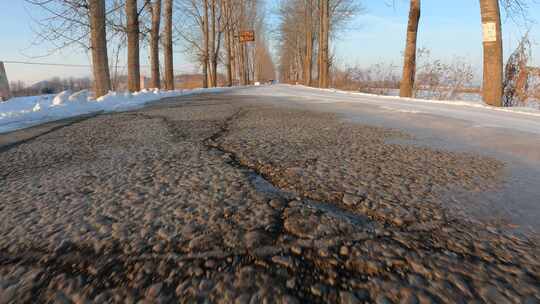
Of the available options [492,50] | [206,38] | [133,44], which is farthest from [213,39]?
[492,50]

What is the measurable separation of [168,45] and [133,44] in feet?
12.2

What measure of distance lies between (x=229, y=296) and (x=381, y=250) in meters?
0.34

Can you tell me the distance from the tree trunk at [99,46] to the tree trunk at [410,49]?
6.88m

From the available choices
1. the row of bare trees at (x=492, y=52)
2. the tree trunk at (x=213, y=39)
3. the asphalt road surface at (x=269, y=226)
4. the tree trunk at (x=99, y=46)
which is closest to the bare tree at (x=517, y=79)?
the row of bare trees at (x=492, y=52)

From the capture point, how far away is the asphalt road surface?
0.50m

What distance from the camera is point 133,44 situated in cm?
766

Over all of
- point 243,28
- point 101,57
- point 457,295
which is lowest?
point 457,295

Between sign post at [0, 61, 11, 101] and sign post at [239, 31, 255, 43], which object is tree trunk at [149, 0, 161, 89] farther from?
sign post at [239, 31, 255, 43]

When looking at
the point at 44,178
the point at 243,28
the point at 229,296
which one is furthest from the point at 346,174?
the point at 243,28

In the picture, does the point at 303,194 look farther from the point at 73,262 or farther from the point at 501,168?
the point at 501,168

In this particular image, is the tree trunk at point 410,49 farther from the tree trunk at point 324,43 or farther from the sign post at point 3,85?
the sign post at point 3,85

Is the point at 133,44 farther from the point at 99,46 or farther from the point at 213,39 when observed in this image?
the point at 213,39

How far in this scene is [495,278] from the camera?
530 millimetres

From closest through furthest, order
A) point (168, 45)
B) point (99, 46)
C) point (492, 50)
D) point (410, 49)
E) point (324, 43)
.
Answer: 1. point (492, 50)
2. point (99, 46)
3. point (410, 49)
4. point (168, 45)
5. point (324, 43)
